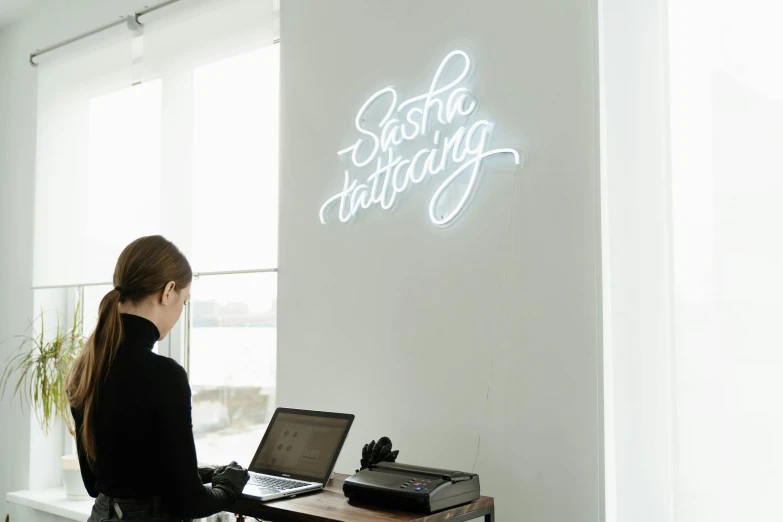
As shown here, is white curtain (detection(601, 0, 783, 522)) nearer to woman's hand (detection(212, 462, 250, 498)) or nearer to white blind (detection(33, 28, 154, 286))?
woman's hand (detection(212, 462, 250, 498))

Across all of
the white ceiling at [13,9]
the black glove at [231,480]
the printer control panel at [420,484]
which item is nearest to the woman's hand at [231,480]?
the black glove at [231,480]

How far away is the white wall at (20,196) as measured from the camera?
4098mm

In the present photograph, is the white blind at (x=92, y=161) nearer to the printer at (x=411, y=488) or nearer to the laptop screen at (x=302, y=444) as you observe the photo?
the laptop screen at (x=302, y=444)

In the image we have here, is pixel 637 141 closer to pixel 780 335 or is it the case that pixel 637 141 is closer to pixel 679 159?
pixel 679 159

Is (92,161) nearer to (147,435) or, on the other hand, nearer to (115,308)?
(115,308)

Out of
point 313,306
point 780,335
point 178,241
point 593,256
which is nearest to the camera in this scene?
point 780,335

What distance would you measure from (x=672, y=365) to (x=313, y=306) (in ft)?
4.46

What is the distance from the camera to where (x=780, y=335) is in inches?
71.9

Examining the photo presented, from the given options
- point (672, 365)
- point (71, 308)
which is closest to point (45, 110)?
point (71, 308)

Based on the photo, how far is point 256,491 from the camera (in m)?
2.11

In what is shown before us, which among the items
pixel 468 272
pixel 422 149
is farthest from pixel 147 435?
pixel 422 149

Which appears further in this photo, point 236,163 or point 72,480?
point 72,480

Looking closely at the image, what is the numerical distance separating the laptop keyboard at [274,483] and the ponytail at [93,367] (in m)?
0.52

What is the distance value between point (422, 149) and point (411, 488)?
115cm
